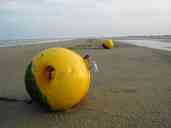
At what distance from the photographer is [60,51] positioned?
4355mm

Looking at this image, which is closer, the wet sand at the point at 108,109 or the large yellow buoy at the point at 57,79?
the wet sand at the point at 108,109

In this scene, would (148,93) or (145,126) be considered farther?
(148,93)

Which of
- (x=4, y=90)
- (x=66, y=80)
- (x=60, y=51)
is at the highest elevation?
(x=60, y=51)

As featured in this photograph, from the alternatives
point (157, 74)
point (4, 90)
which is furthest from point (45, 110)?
point (157, 74)

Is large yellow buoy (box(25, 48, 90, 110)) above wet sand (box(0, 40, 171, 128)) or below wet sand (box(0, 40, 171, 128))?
above

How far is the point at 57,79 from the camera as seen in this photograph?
4.04m

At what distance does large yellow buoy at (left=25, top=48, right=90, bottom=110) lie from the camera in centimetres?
406

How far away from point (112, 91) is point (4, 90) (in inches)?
101

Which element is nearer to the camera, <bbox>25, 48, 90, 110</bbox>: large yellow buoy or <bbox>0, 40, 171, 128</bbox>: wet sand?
<bbox>0, 40, 171, 128</bbox>: wet sand

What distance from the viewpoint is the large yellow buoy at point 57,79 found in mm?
4059

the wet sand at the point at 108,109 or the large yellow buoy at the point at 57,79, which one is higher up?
the large yellow buoy at the point at 57,79

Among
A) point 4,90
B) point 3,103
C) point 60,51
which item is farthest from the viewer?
point 4,90

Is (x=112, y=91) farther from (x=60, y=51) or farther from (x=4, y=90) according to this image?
(x=4, y=90)

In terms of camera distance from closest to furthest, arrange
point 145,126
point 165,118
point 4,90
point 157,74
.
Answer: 1. point 145,126
2. point 165,118
3. point 4,90
4. point 157,74
